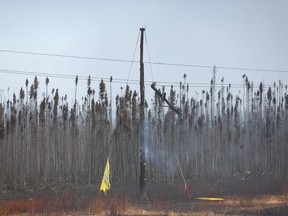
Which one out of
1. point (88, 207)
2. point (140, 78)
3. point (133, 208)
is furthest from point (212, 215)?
point (140, 78)

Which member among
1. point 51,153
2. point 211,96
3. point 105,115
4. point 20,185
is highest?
point 211,96

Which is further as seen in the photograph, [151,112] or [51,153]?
[151,112]

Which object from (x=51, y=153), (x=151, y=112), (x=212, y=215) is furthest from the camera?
(x=151, y=112)

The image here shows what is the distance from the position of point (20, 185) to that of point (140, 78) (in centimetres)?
1511

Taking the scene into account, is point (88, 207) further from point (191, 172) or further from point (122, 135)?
point (191, 172)

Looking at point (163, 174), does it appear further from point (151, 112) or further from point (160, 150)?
point (151, 112)

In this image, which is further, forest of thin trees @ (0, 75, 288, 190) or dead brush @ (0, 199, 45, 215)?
A: forest of thin trees @ (0, 75, 288, 190)

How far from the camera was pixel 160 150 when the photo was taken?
134 feet

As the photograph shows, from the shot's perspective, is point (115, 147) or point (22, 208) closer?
point (22, 208)

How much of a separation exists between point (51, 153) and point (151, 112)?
15.4m

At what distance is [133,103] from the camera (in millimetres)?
38938

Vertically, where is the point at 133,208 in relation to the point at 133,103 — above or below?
below

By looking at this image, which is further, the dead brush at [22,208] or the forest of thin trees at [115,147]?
the forest of thin trees at [115,147]

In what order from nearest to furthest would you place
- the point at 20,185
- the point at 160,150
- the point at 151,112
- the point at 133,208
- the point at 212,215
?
1. the point at 212,215
2. the point at 133,208
3. the point at 20,185
4. the point at 160,150
5. the point at 151,112
